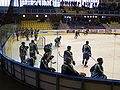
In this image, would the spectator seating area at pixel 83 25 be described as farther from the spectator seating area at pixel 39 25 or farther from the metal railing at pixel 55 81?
the metal railing at pixel 55 81

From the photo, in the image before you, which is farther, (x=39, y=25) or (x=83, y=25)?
(x=83, y=25)

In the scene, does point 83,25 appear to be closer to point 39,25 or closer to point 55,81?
point 39,25

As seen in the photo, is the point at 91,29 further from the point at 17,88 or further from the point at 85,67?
the point at 17,88

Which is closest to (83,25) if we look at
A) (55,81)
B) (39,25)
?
(39,25)

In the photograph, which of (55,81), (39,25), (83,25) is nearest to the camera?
(55,81)

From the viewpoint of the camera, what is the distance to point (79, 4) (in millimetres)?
33188

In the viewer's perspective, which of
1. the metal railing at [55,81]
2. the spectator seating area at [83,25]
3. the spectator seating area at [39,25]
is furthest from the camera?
the spectator seating area at [83,25]

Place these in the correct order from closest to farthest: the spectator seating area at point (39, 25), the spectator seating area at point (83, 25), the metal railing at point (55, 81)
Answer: the metal railing at point (55, 81)
the spectator seating area at point (39, 25)
the spectator seating area at point (83, 25)

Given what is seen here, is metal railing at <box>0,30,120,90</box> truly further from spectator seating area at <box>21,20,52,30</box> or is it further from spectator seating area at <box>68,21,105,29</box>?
spectator seating area at <box>68,21,105,29</box>

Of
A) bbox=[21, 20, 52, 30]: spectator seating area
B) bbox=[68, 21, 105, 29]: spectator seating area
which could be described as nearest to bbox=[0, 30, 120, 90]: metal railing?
bbox=[21, 20, 52, 30]: spectator seating area

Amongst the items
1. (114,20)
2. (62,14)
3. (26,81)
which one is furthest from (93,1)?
(26,81)

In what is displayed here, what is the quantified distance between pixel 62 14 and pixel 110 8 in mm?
10631

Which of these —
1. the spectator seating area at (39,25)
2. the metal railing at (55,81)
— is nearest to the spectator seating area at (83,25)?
the spectator seating area at (39,25)

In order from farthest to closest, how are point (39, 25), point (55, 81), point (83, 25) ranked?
point (83, 25) < point (39, 25) < point (55, 81)
